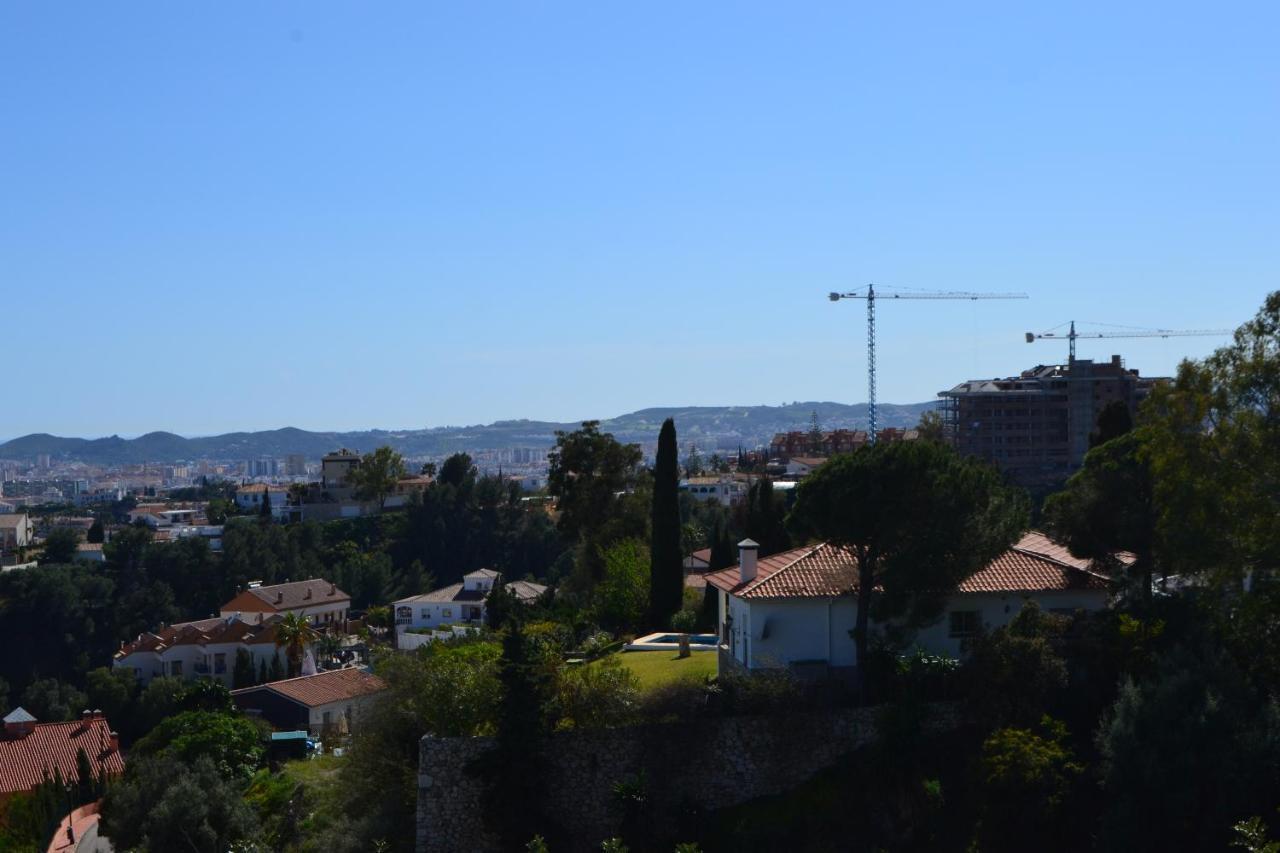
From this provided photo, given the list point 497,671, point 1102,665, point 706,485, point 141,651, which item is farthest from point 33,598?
point 1102,665

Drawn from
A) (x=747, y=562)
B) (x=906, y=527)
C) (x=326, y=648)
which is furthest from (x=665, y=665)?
(x=326, y=648)

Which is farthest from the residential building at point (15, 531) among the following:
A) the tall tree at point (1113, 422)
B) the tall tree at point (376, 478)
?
the tall tree at point (1113, 422)

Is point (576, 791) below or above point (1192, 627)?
below

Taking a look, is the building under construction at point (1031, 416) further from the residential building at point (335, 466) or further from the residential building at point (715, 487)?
the residential building at point (335, 466)

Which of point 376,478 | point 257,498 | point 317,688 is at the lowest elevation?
point 317,688

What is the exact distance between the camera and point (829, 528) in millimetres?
21047

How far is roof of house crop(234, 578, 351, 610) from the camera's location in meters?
71.5

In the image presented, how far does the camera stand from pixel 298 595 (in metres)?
73.2

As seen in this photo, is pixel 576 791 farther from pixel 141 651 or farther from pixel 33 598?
pixel 33 598

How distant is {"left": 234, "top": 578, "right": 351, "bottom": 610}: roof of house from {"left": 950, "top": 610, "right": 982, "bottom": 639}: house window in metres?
54.6

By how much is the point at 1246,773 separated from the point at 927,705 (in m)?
4.65

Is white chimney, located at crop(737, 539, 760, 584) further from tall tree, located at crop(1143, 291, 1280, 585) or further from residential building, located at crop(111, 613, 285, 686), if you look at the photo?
residential building, located at crop(111, 613, 285, 686)

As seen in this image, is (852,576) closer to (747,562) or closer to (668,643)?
(747,562)

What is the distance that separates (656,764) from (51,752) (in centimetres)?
2599
